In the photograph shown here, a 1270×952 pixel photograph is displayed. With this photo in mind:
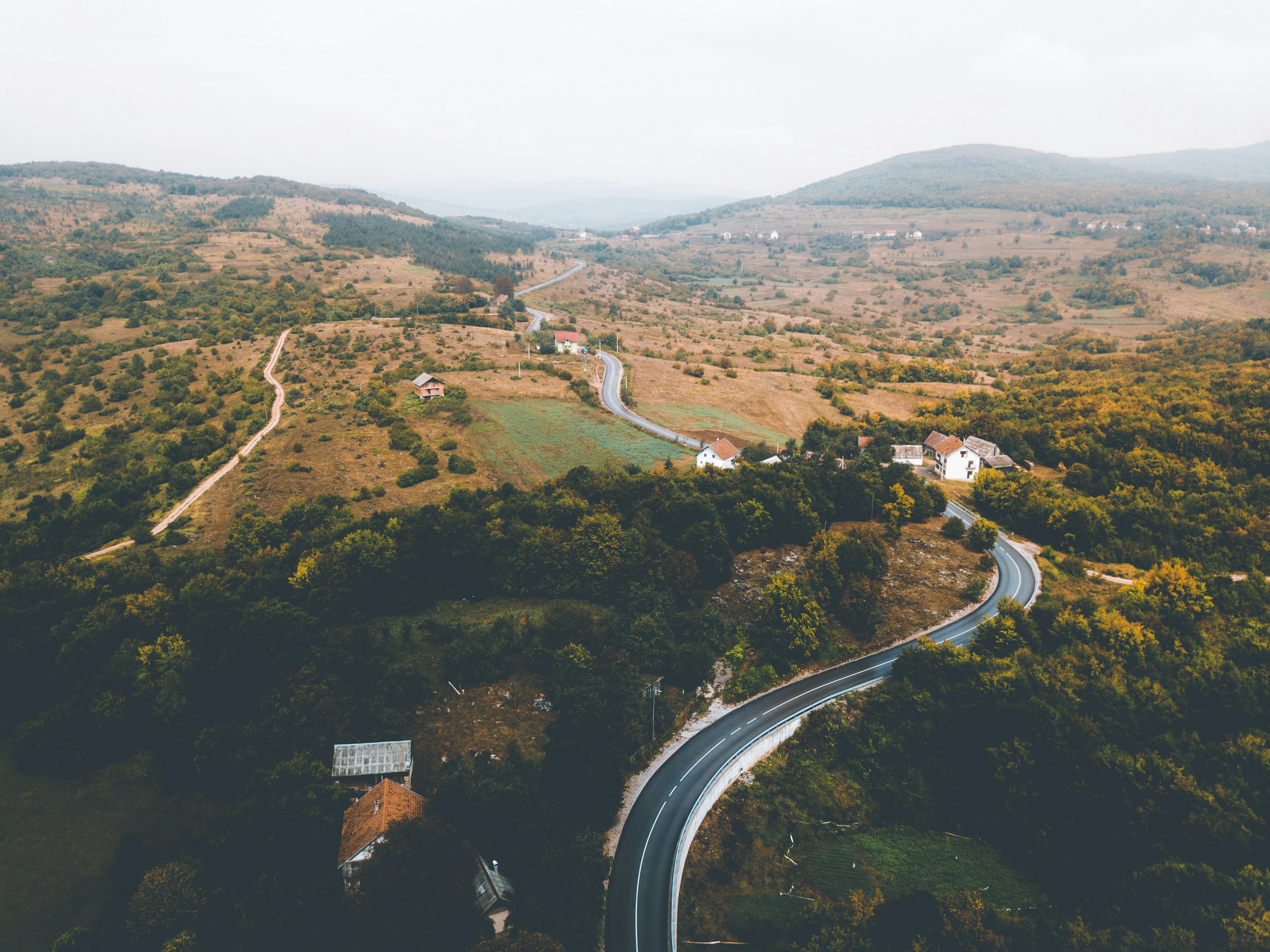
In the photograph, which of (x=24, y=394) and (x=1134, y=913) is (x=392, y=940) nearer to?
(x=1134, y=913)

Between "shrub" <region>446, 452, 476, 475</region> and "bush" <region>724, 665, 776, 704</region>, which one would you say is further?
"shrub" <region>446, 452, 476, 475</region>

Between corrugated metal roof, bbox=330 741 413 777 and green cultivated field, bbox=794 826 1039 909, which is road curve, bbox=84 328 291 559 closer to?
corrugated metal roof, bbox=330 741 413 777

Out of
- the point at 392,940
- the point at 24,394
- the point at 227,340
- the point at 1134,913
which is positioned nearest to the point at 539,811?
the point at 392,940

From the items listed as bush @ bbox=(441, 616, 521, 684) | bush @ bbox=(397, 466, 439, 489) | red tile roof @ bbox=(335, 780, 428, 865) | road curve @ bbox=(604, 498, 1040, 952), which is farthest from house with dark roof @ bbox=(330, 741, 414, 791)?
bush @ bbox=(397, 466, 439, 489)

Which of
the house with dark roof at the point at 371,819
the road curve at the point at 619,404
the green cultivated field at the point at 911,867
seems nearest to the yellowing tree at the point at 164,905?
the house with dark roof at the point at 371,819

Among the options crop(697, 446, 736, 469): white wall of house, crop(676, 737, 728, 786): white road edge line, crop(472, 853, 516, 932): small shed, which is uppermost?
crop(697, 446, 736, 469): white wall of house
